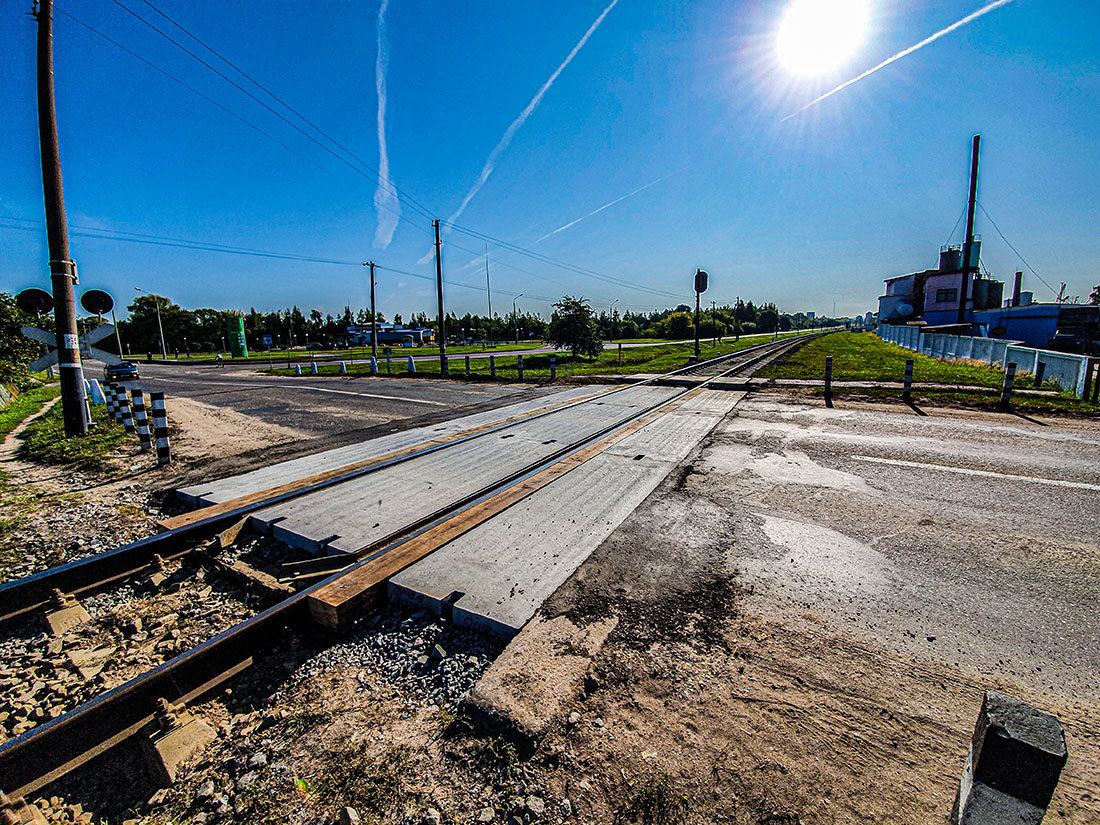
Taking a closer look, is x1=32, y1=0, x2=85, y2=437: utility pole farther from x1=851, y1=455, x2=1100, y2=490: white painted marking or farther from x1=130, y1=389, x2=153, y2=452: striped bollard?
x1=851, y1=455, x2=1100, y2=490: white painted marking

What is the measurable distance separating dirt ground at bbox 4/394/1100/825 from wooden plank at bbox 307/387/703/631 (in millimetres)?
209

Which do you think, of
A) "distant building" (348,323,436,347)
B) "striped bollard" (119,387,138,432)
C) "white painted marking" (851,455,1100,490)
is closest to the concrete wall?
"white painted marking" (851,455,1100,490)

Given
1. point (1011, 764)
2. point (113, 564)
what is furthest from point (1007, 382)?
point (113, 564)

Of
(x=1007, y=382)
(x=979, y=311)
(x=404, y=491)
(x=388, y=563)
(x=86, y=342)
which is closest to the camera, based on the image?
(x=388, y=563)

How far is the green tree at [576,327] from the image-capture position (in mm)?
28094

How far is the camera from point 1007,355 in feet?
52.2

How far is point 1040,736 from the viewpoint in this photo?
1273mm

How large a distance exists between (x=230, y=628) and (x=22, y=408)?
18.6 meters

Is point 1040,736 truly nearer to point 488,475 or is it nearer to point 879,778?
point 879,778

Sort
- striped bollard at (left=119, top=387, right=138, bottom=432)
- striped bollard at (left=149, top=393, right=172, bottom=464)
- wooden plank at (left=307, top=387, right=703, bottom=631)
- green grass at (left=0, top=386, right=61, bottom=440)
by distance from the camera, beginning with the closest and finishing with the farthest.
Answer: wooden plank at (left=307, top=387, right=703, bottom=631), striped bollard at (left=149, top=393, right=172, bottom=464), striped bollard at (left=119, top=387, right=138, bottom=432), green grass at (left=0, top=386, right=61, bottom=440)

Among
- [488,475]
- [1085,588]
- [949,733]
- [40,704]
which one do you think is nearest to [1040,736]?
[949,733]

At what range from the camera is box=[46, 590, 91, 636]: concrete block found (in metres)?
3.21

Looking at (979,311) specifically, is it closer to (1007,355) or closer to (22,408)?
(1007,355)

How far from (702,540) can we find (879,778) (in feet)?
7.47
